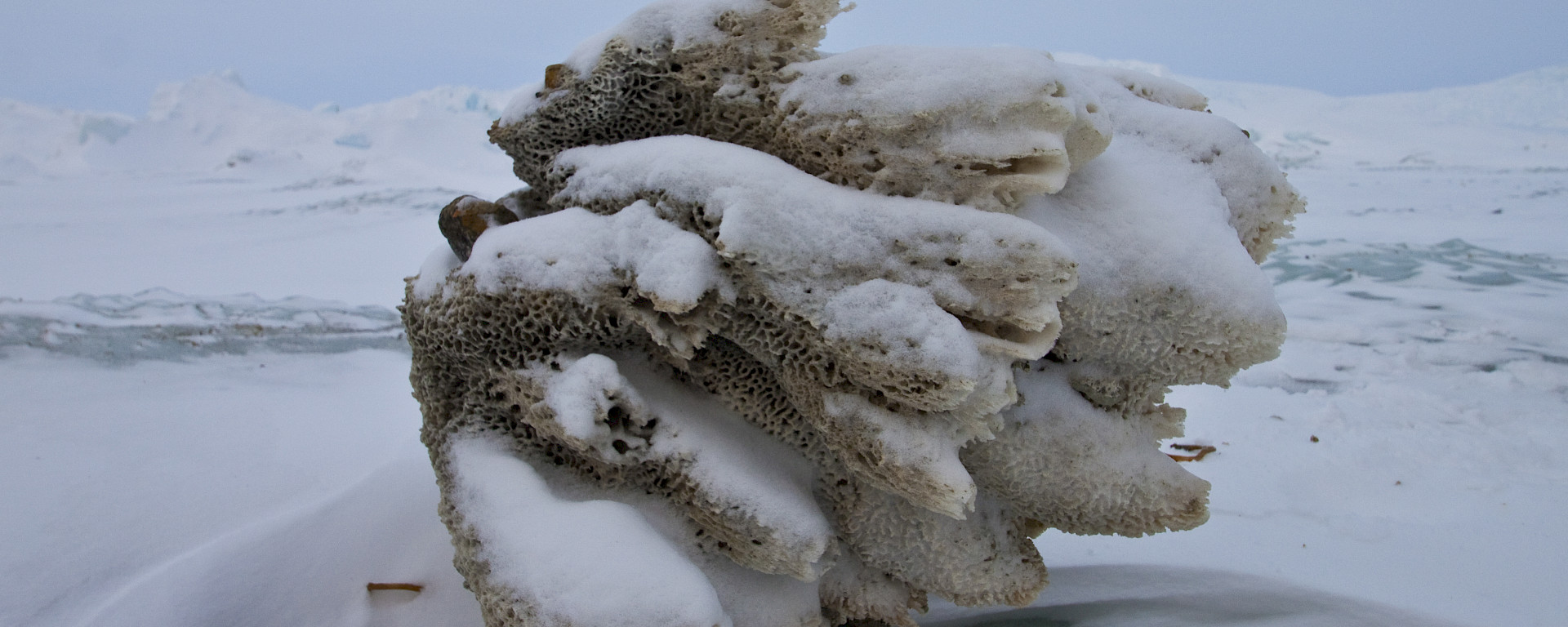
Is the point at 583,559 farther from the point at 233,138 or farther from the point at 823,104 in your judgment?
the point at 233,138

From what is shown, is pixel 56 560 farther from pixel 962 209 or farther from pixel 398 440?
pixel 962 209

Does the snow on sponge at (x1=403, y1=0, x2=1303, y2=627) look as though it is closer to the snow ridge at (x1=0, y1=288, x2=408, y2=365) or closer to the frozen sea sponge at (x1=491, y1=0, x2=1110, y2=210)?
the frozen sea sponge at (x1=491, y1=0, x2=1110, y2=210)

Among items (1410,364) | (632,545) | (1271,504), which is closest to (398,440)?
(632,545)

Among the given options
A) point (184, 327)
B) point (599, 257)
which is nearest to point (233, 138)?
point (184, 327)

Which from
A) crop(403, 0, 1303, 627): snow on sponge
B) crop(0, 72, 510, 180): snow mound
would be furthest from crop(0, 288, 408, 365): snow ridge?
crop(0, 72, 510, 180): snow mound

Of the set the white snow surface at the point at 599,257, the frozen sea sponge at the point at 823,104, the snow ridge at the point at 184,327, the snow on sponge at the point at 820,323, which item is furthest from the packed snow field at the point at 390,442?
the frozen sea sponge at the point at 823,104

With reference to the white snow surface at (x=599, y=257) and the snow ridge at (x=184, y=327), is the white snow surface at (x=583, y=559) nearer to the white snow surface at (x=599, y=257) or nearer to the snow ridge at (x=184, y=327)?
the white snow surface at (x=599, y=257)

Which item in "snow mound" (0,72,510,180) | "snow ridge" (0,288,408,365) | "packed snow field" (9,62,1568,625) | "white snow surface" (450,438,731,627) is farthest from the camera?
"snow mound" (0,72,510,180)
